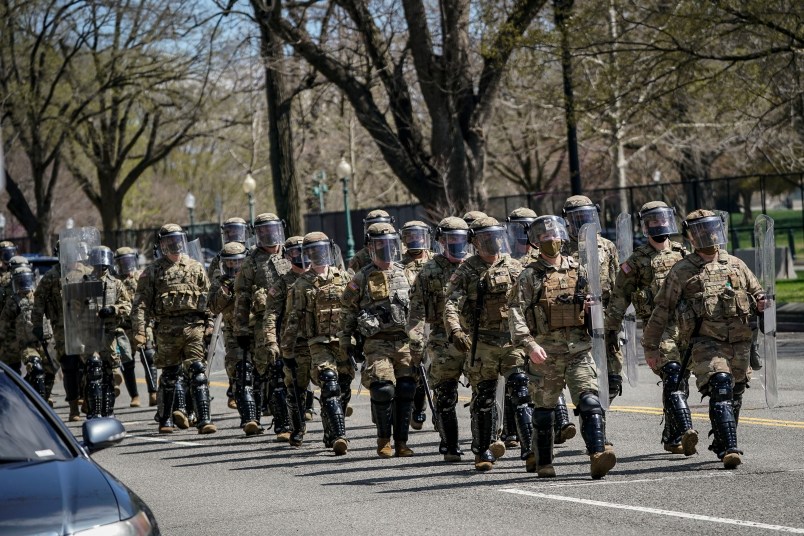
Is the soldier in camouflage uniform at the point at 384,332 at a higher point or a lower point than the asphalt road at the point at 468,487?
higher

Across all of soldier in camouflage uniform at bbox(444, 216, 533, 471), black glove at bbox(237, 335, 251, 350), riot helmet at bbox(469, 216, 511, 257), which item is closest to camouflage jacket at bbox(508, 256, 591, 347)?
soldier in camouflage uniform at bbox(444, 216, 533, 471)

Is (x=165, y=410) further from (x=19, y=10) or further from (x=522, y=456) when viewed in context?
(x=19, y=10)

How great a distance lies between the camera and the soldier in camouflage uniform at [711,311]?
9.40m

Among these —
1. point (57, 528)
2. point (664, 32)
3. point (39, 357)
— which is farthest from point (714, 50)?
point (57, 528)

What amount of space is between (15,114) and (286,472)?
26.1m

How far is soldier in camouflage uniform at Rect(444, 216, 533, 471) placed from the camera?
394 inches

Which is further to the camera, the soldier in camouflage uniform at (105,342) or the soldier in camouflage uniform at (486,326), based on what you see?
the soldier in camouflage uniform at (105,342)

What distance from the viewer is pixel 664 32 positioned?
68.9ft

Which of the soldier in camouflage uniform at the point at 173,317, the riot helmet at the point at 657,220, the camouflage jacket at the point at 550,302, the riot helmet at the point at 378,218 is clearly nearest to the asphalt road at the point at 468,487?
the soldier in camouflage uniform at the point at 173,317

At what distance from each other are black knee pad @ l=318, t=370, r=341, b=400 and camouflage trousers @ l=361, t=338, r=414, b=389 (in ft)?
1.22

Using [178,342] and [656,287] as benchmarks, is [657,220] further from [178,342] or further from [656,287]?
[178,342]

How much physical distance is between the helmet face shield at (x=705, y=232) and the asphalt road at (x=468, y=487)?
4.89 feet

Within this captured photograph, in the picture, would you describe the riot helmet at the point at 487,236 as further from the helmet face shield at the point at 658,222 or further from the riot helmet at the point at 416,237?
the riot helmet at the point at 416,237

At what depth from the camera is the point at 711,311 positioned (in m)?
9.41
